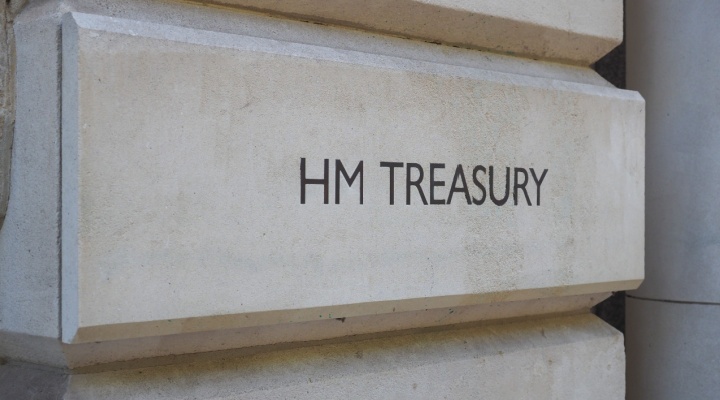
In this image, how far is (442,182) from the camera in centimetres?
331

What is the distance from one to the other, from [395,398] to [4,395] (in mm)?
1308

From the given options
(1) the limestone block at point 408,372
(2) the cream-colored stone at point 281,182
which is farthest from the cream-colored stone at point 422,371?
(2) the cream-colored stone at point 281,182

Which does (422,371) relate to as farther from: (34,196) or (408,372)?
(34,196)

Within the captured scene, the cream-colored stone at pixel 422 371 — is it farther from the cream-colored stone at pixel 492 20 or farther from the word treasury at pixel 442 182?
the cream-colored stone at pixel 492 20

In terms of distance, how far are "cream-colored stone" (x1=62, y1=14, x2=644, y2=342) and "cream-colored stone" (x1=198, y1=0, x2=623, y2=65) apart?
0.17 metres

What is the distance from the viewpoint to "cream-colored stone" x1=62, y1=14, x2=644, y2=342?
2416mm

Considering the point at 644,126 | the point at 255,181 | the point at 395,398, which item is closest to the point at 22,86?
the point at 255,181

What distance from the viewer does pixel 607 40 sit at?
13.6 ft

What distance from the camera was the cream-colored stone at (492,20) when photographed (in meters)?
3.18

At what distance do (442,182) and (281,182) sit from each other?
746 mm

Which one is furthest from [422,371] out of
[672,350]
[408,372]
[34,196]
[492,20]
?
[672,350]

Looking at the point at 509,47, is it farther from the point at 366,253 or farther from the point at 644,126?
the point at 366,253

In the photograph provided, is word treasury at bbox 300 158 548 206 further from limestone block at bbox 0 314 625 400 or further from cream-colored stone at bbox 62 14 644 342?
limestone block at bbox 0 314 625 400

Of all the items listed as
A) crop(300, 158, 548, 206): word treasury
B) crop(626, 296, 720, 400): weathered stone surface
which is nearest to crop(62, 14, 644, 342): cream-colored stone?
crop(300, 158, 548, 206): word treasury
